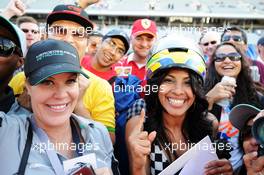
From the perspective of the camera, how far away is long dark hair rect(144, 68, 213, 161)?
1.95 metres

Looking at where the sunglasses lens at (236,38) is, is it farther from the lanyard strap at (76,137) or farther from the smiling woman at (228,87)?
the lanyard strap at (76,137)

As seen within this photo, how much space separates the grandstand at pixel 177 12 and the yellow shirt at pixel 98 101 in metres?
26.6

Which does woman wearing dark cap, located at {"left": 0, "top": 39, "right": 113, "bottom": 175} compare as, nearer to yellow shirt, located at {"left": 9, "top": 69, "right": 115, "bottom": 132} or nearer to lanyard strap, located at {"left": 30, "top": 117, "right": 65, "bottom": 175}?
lanyard strap, located at {"left": 30, "top": 117, "right": 65, "bottom": 175}

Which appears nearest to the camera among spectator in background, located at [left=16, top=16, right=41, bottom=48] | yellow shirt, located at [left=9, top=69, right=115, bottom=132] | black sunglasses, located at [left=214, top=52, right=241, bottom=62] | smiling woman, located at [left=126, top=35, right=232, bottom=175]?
smiling woman, located at [left=126, top=35, right=232, bottom=175]

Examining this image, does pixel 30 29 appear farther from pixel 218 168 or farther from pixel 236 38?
pixel 218 168

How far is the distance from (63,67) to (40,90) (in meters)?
0.17

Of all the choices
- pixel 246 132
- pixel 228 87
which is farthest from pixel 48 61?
pixel 228 87

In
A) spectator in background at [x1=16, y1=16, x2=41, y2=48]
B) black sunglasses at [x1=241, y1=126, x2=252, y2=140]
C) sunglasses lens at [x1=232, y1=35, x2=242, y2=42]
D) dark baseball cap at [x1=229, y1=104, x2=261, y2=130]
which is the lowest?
black sunglasses at [x1=241, y1=126, x2=252, y2=140]

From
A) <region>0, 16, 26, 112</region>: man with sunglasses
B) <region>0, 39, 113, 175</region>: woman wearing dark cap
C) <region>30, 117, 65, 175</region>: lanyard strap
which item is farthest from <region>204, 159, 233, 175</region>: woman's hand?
<region>0, 16, 26, 112</region>: man with sunglasses

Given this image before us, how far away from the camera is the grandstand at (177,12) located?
2897cm

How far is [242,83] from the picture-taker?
281 cm

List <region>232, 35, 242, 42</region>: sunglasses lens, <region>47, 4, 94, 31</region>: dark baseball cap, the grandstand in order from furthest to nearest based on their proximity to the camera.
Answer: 1. the grandstand
2. <region>232, 35, 242, 42</region>: sunglasses lens
3. <region>47, 4, 94, 31</region>: dark baseball cap

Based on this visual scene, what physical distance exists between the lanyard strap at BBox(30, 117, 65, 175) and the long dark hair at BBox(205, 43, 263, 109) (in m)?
1.63

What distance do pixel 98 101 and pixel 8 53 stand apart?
2.09ft
